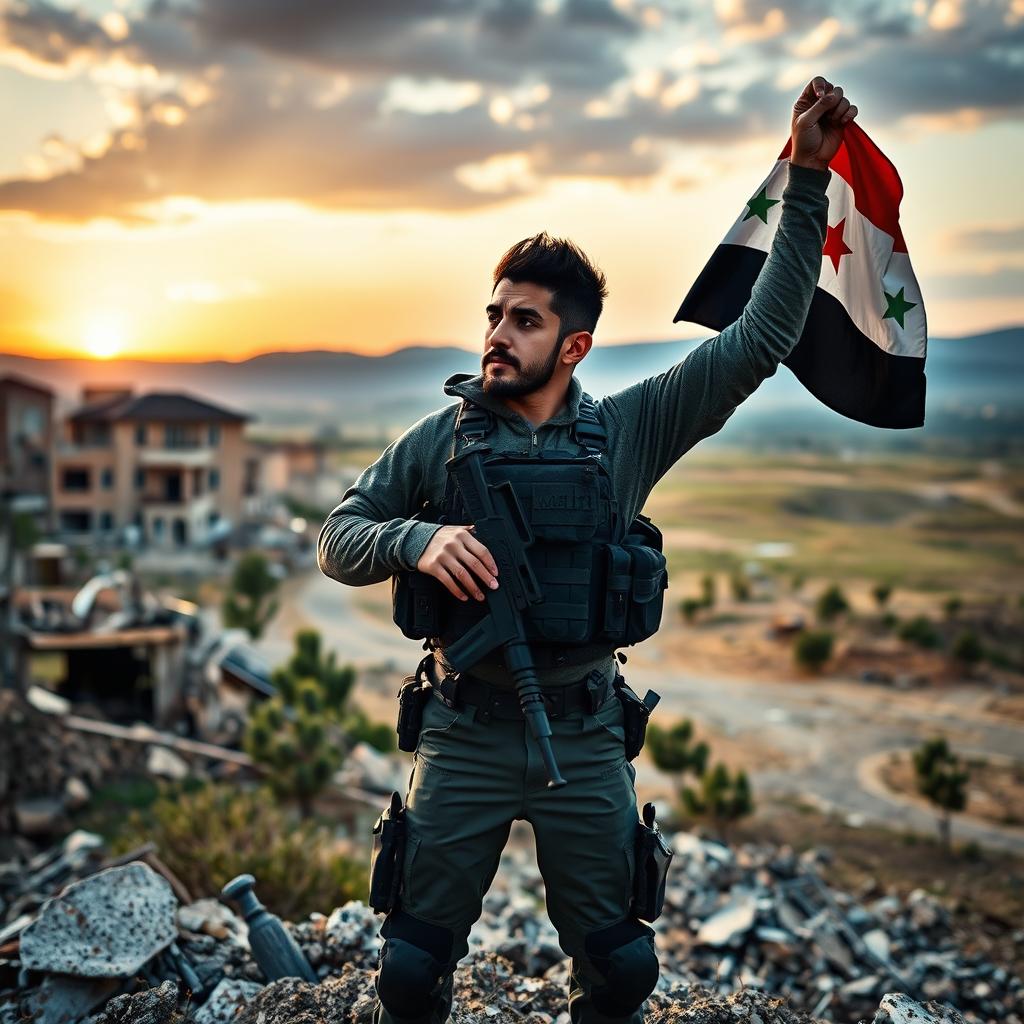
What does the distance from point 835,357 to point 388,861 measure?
2653 mm

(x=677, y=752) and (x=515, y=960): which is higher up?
(x=515, y=960)

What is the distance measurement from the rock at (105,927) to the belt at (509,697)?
7.47 ft

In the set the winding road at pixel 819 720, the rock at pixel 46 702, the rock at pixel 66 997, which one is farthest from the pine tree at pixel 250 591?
the rock at pixel 66 997

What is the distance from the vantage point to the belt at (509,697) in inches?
133

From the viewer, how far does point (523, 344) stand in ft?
11.1

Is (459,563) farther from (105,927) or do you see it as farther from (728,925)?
(728,925)

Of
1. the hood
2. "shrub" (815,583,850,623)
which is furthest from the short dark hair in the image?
"shrub" (815,583,850,623)

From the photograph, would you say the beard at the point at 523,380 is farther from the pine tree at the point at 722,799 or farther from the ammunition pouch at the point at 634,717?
the pine tree at the point at 722,799

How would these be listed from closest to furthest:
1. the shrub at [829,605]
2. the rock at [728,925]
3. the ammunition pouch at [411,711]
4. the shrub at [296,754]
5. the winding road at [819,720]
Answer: the ammunition pouch at [411,711], the rock at [728,925], the shrub at [296,754], the winding road at [819,720], the shrub at [829,605]

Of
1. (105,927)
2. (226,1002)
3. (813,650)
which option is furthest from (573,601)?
(813,650)

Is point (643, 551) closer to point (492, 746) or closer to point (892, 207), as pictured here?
point (492, 746)

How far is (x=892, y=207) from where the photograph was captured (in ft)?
14.1

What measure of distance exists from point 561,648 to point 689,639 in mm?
25162

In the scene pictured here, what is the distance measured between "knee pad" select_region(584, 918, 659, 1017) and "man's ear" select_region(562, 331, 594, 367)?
192cm
